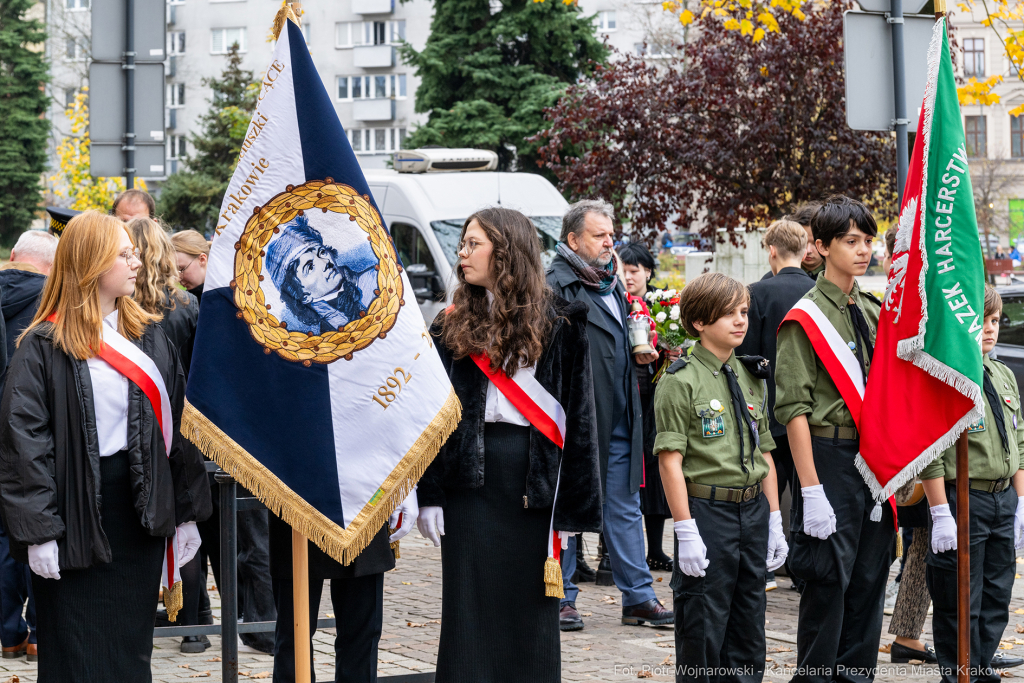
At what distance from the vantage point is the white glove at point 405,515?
4.16 metres

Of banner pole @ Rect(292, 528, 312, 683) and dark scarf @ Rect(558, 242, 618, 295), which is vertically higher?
dark scarf @ Rect(558, 242, 618, 295)

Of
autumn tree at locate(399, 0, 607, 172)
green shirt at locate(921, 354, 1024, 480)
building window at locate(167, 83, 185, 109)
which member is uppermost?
building window at locate(167, 83, 185, 109)

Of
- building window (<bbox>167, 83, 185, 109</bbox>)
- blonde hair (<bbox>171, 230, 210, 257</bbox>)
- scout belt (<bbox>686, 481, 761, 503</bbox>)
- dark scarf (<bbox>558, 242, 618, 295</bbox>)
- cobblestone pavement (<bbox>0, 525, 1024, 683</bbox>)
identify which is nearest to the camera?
scout belt (<bbox>686, 481, 761, 503</bbox>)

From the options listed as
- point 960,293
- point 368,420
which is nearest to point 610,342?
point 960,293

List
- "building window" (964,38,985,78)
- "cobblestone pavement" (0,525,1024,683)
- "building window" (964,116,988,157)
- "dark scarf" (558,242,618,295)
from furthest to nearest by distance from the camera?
1. "building window" (964,38,985,78)
2. "building window" (964,116,988,157)
3. "dark scarf" (558,242,618,295)
4. "cobblestone pavement" (0,525,1024,683)

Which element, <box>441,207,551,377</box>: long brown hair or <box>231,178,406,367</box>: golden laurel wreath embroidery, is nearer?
<box>231,178,406,367</box>: golden laurel wreath embroidery

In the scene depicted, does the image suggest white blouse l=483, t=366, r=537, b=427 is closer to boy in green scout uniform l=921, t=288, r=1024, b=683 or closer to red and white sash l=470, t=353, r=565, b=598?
red and white sash l=470, t=353, r=565, b=598

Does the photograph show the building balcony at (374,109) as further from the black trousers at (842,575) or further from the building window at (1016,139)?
the black trousers at (842,575)

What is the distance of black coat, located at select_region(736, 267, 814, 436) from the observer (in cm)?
723

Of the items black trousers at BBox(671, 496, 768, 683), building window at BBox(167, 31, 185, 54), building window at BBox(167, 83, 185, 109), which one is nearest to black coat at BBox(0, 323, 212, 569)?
black trousers at BBox(671, 496, 768, 683)

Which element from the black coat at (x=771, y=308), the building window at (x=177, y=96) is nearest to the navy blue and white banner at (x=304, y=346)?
the black coat at (x=771, y=308)

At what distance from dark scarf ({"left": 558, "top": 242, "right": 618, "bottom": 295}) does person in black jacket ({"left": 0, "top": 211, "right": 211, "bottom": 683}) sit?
275 cm

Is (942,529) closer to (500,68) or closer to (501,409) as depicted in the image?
(501,409)

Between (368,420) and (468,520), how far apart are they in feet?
1.85
